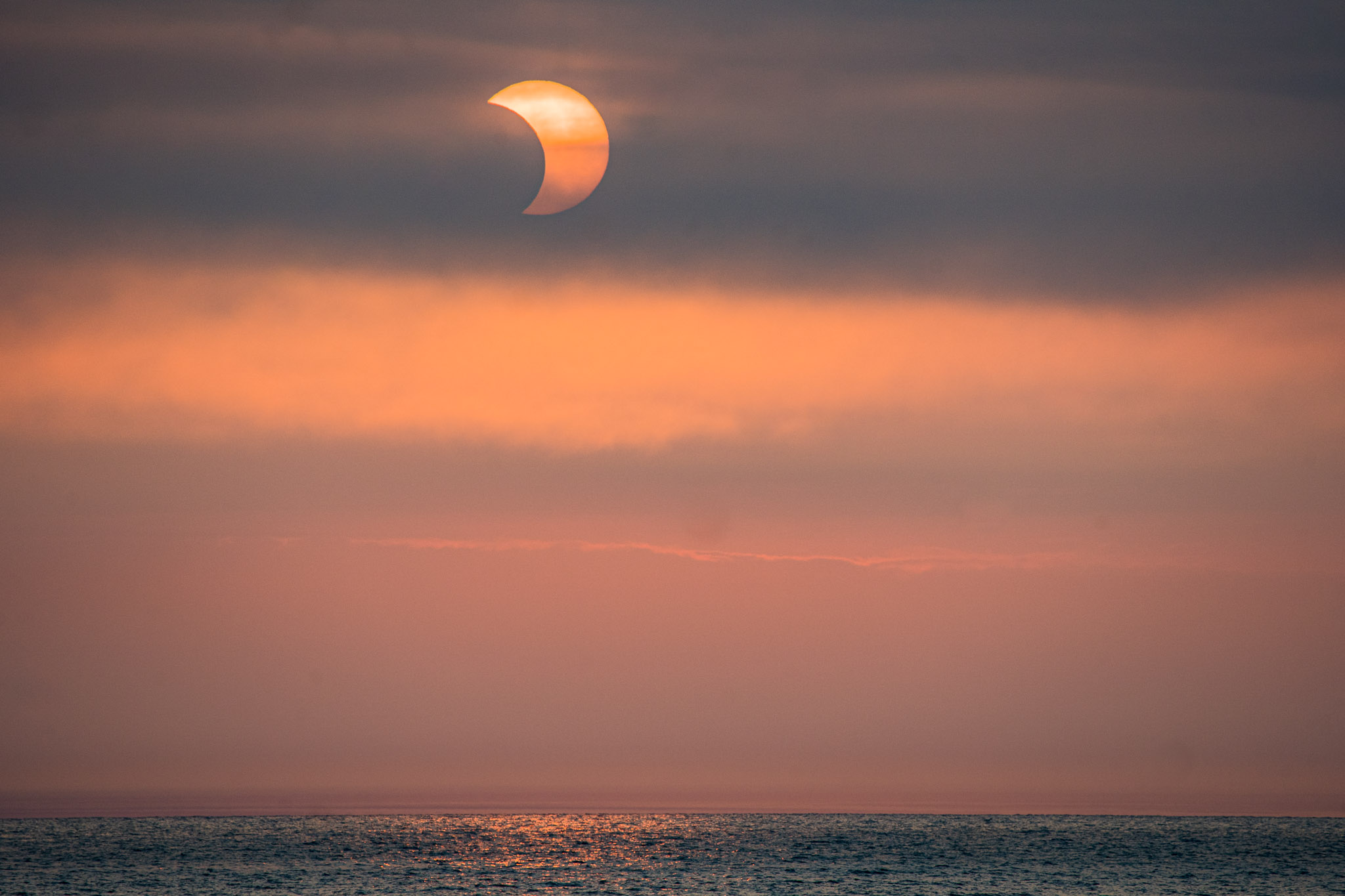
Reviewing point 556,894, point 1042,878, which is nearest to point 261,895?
point 556,894

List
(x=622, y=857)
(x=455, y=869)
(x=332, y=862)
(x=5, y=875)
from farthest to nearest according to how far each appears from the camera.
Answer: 1. (x=622, y=857)
2. (x=332, y=862)
3. (x=455, y=869)
4. (x=5, y=875)

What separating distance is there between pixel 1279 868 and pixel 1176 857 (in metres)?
18.4

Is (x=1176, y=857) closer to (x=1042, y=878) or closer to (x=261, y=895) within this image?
(x=1042, y=878)

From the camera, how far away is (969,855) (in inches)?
7136

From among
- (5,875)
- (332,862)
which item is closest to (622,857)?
(332,862)

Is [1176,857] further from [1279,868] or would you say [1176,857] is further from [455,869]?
[455,869]

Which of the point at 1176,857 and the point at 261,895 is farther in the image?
the point at 1176,857

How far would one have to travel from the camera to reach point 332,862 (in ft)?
530

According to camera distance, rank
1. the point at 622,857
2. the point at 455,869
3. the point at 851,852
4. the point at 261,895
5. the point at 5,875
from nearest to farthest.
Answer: the point at 261,895
the point at 5,875
the point at 455,869
the point at 622,857
the point at 851,852

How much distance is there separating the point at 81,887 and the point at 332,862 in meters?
41.1

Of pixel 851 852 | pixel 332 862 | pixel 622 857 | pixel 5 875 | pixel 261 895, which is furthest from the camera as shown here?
pixel 851 852

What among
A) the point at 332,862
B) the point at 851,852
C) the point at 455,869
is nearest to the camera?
the point at 455,869

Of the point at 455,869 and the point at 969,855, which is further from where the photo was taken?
the point at 969,855

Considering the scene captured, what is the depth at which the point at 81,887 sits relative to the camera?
411 ft
